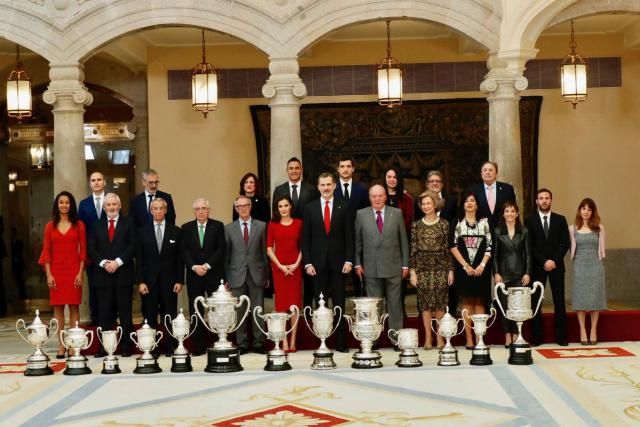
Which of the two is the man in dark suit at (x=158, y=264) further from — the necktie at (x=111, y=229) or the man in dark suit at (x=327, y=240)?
the man in dark suit at (x=327, y=240)

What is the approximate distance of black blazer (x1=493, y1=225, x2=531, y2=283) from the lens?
1227 centimetres

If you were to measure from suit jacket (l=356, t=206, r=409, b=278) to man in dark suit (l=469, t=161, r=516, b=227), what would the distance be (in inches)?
35.3

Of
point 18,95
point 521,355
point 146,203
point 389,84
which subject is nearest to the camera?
point 521,355

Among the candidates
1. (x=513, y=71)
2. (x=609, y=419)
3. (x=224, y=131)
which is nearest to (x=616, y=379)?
(x=609, y=419)

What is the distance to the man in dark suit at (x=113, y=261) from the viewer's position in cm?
1233

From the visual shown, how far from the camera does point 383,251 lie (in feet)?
40.3

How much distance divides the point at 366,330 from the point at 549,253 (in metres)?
2.50

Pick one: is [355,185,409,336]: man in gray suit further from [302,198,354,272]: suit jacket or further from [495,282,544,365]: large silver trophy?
[495,282,544,365]: large silver trophy

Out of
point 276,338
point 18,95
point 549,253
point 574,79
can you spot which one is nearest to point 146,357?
point 276,338

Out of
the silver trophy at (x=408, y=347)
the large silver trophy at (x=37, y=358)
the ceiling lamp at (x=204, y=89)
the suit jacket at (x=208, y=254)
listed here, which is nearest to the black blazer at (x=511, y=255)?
the silver trophy at (x=408, y=347)

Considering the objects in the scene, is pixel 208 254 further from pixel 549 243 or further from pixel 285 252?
pixel 549 243

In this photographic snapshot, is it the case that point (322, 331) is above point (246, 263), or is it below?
below

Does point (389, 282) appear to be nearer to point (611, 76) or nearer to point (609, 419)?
point (609, 419)

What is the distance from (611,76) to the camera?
16.7m
